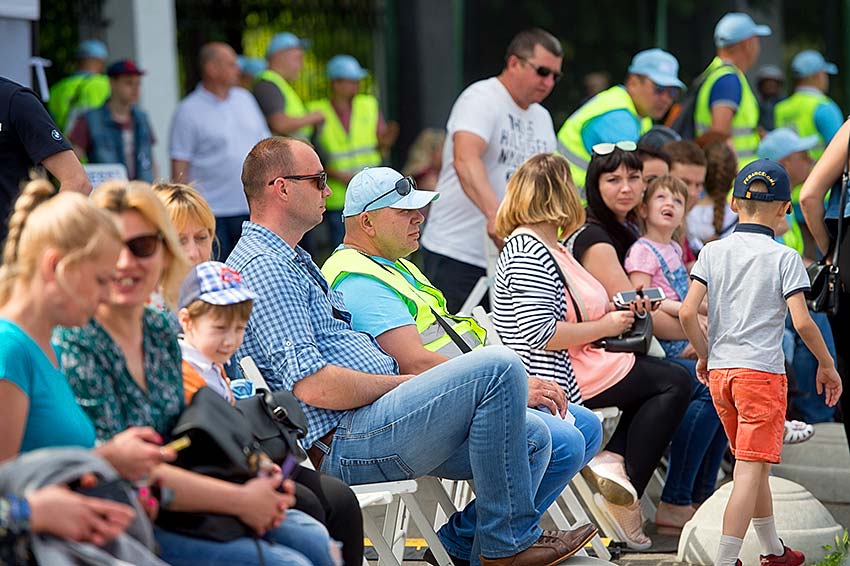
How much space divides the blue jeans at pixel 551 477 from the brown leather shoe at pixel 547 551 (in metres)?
0.10

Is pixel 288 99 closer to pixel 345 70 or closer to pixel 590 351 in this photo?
pixel 345 70

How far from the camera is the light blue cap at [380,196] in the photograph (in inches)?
185

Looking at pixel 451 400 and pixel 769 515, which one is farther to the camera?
pixel 769 515

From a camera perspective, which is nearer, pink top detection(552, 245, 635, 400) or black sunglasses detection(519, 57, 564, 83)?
pink top detection(552, 245, 635, 400)

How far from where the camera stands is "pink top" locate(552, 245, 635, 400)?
547 centimetres

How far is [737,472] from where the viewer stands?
4.77 metres

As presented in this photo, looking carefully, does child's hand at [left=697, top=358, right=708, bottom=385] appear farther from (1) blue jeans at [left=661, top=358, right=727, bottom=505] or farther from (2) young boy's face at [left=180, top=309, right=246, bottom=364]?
(2) young boy's face at [left=180, top=309, right=246, bottom=364]

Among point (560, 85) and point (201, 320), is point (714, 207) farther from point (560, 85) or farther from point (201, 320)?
point (560, 85)

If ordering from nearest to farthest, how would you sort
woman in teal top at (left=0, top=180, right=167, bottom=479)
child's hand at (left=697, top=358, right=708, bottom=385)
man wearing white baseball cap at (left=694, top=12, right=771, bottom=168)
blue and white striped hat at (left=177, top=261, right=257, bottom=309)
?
woman in teal top at (left=0, top=180, right=167, bottom=479)
blue and white striped hat at (left=177, top=261, right=257, bottom=309)
child's hand at (left=697, top=358, right=708, bottom=385)
man wearing white baseball cap at (left=694, top=12, right=771, bottom=168)

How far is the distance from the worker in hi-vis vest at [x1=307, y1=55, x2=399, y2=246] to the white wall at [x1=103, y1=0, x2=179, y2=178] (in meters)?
1.10

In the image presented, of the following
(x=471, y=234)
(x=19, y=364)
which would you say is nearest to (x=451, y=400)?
(x=19, y=364)

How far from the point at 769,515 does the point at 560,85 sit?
30.1 feet

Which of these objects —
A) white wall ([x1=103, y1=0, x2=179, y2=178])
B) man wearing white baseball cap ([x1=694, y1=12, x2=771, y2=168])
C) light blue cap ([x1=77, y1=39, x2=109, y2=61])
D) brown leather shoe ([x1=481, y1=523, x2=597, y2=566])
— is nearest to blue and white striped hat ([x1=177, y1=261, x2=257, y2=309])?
brown leather shoe ([x1=481, y1=523, x2=597, y2=566])

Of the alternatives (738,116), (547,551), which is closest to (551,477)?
(547,551)
